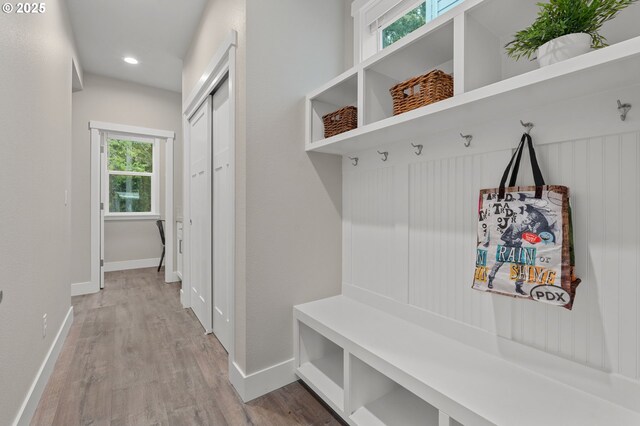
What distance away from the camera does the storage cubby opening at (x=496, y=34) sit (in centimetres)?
99

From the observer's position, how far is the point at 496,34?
3.94 feet

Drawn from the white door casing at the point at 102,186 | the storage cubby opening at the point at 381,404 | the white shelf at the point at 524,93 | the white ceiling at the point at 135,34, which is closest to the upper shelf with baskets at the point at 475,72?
the white shelf at the point at 524,93

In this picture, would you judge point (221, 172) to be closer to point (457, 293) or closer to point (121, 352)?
point (121, 352)

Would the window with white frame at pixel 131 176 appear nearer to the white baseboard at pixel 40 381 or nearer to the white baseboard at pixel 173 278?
the white baseboard at pixel 173 278

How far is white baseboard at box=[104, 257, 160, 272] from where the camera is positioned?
477 cm

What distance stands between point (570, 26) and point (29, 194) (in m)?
2.44

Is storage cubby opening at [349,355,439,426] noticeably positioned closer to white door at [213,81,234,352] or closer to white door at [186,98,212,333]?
white door at [213,81,234,352]

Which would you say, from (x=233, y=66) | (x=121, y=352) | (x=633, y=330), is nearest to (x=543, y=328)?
(x=633, y=330)

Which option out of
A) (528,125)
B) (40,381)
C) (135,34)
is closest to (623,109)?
(528,125)

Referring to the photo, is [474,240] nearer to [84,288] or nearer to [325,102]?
[325,102]

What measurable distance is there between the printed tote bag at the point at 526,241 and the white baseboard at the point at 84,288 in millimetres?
4218

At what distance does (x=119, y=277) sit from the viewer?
440cm

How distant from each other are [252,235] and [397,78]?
44.9 inches

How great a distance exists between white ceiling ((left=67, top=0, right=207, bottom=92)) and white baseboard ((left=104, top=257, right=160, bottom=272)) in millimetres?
2759
